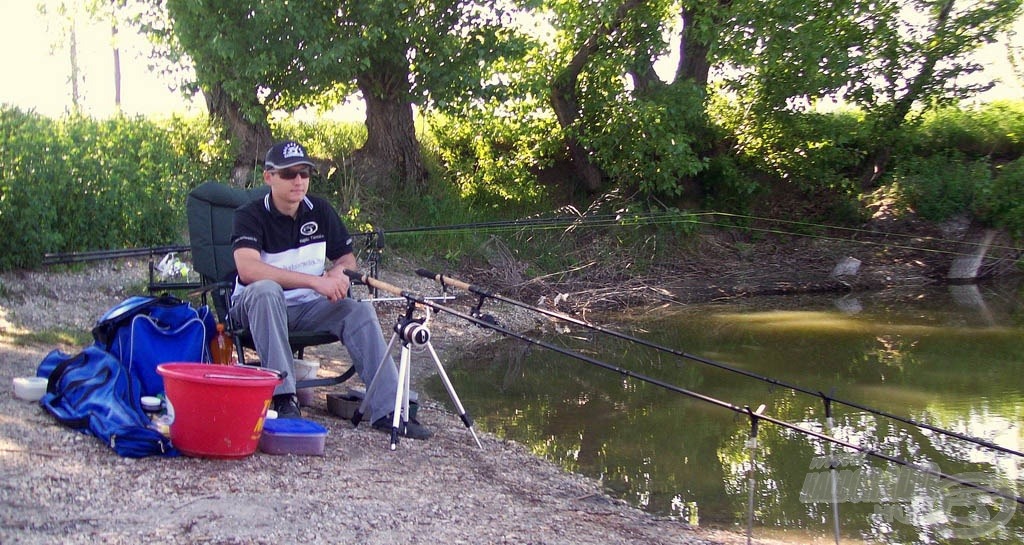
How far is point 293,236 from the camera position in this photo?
5.21m

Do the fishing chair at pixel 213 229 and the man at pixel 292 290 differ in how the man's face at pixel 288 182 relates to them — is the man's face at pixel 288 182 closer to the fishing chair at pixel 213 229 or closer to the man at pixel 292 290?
the man at pixel 292 290

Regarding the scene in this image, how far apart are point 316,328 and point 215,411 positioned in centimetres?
113

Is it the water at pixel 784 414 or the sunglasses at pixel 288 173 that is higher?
the sunglasses at pixel 288 173

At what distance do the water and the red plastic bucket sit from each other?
179 centimetres

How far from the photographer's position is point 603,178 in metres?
13.8

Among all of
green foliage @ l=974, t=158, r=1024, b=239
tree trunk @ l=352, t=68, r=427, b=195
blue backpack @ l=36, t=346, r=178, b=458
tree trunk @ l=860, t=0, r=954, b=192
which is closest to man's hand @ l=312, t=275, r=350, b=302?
blue backpack @ l=36, t=346, r=178, b=458

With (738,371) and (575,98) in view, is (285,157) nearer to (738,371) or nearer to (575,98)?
(738,371)

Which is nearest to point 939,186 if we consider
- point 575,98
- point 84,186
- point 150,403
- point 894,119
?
point 894,119

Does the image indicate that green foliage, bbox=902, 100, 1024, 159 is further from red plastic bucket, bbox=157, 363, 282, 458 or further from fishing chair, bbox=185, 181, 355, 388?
red plastic bucket, bbox=157, 363, 282, 458

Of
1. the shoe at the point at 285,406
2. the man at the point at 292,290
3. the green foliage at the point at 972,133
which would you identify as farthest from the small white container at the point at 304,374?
the green foliage at the point at 972,133

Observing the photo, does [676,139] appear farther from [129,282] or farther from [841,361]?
[129,282]

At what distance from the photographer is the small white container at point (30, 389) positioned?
4637 mm

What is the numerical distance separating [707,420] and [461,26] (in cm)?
594

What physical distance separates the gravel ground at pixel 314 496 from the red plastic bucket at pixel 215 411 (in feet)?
0.24
